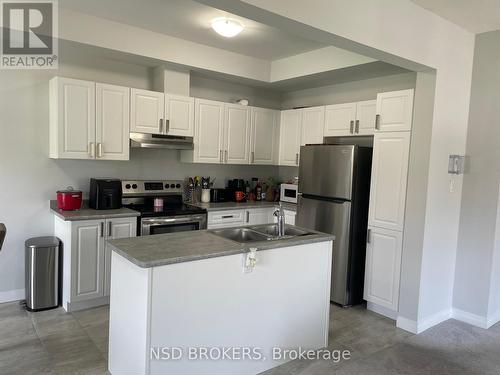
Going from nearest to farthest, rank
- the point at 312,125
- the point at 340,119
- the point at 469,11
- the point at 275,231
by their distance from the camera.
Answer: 1. the point at 469,11
2. the point at 275,231
3. the point at 340,119
4. the point at 312,125

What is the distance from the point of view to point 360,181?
12.1 ft

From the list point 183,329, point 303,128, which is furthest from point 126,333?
point 303,128

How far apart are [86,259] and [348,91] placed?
3474 mm

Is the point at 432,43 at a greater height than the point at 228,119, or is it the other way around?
the point at 432,43

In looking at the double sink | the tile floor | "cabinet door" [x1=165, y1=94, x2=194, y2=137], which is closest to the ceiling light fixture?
"cabinet door" [x1=165, y1=94, x2=194, y2=137]

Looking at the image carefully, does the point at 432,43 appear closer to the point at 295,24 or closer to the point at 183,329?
the point at 295,24

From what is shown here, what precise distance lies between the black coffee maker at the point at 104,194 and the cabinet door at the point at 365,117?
2592 millimetres

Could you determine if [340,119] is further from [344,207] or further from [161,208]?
[161,208]

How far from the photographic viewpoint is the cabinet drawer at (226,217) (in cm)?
416

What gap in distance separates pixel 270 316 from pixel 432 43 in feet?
8.24

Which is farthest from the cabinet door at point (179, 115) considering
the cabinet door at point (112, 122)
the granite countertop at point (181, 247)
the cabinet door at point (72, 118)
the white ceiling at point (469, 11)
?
the white ceiling at point (469, 11)

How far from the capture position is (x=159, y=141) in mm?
3914

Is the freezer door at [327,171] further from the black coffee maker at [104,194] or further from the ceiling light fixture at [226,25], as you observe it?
the black coffee maker at [104,194]

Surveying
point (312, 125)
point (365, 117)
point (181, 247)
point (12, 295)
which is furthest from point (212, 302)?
point (312, 125)
